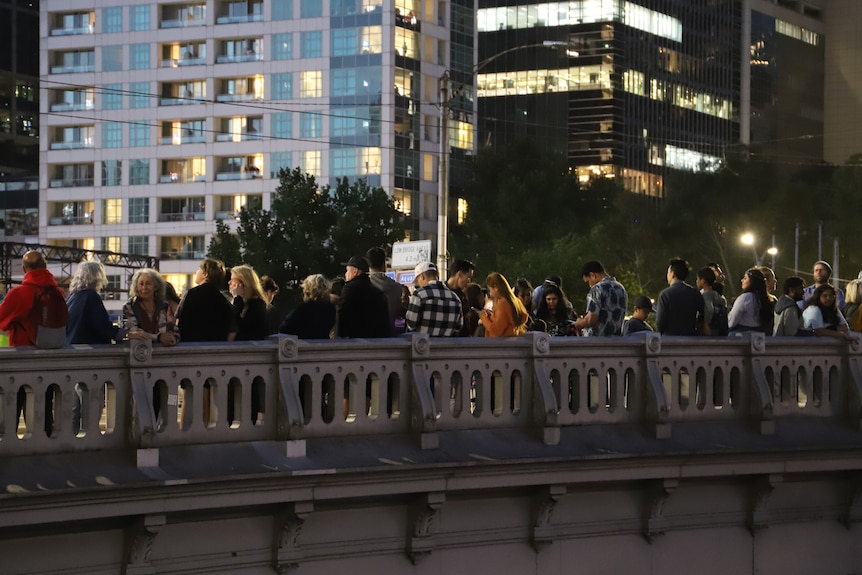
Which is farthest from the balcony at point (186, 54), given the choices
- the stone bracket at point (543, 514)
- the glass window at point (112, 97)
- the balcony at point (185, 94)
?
the stone bracket at point (543, 514)

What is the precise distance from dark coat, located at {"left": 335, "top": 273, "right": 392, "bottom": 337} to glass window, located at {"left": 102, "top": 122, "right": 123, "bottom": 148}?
9593 centimetres

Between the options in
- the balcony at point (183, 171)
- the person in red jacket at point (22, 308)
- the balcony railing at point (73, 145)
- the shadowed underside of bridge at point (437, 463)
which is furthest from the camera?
the balcony railing at point (73, 145)

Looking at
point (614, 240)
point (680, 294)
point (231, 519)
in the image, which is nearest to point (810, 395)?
point (680, 294)

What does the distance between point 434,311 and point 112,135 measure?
9630 centimetres

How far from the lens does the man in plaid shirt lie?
15.6 metres

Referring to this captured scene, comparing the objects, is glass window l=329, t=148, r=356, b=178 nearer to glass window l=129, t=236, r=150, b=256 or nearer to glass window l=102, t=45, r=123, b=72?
glass window l=129, t=236, r=150, b=256

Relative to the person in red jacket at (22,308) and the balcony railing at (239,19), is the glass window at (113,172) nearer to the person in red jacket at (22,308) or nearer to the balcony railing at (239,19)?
the balcony railing at (239,19)

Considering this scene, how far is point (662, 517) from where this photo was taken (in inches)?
643

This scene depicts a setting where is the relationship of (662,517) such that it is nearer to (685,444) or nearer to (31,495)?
(685,444)

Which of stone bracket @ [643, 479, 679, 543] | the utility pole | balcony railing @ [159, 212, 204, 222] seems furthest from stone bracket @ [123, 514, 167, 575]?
balcony railing @ [159, 212, 204, 222]

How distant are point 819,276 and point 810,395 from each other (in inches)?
82.2

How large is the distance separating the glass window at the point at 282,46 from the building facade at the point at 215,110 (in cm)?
9

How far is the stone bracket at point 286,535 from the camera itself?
1301 cm

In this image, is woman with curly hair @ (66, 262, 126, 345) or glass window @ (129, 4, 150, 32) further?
glass window @ (129, 4, 150, 32)
